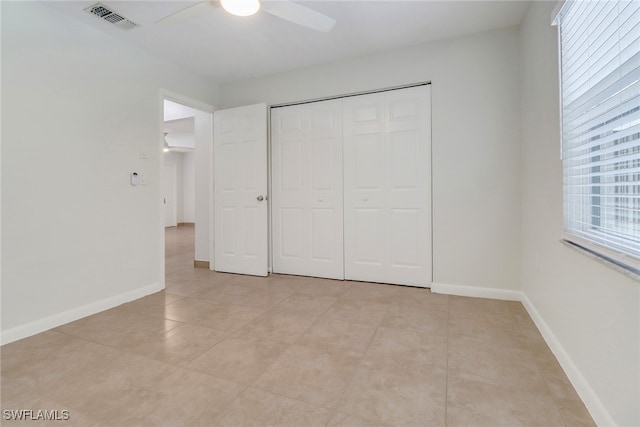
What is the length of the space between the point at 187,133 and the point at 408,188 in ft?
21.3

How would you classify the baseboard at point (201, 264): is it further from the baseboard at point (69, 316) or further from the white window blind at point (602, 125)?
the white window blind at point (602, 125)

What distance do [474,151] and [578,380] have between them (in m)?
1.96

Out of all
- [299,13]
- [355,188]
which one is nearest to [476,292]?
[355,188]

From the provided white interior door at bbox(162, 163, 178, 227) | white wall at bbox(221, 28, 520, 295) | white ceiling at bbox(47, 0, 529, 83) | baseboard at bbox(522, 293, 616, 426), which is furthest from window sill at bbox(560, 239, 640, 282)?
white interior door at bbox(162, 163, 178, 227)

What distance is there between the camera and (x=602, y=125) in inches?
51.1

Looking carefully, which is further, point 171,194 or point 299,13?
point 171,194

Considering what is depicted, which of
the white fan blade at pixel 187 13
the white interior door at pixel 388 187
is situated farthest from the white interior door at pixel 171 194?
the white fan blade at pixel 187 13

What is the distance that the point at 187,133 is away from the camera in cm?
759

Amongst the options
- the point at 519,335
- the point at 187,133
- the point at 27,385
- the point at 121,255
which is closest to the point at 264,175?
the point at 121,255

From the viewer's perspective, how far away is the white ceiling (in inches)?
92.5

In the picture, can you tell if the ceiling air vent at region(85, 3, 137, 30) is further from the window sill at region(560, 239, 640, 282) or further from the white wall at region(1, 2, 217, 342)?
the window sill at region(560, 239, 640, 282)

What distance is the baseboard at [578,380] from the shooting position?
1.20m

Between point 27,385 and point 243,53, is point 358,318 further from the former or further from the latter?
point 243,53

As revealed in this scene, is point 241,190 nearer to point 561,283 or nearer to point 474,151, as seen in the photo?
point 474,151
